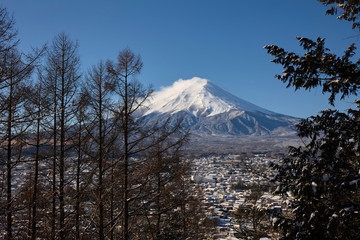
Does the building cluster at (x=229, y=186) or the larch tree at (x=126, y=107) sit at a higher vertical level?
the larch tree at (x=126, y=107)

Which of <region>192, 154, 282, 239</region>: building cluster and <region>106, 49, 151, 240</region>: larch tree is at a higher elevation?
<region>106, 49, 151, 240</region>: larch tree

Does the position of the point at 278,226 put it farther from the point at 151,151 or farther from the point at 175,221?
the point at 175,221

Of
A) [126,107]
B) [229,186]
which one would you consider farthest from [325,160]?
[229,186]

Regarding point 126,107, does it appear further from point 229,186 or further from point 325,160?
point 229,186

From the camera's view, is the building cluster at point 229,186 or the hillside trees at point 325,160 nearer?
the hillside trees at point 325,160
